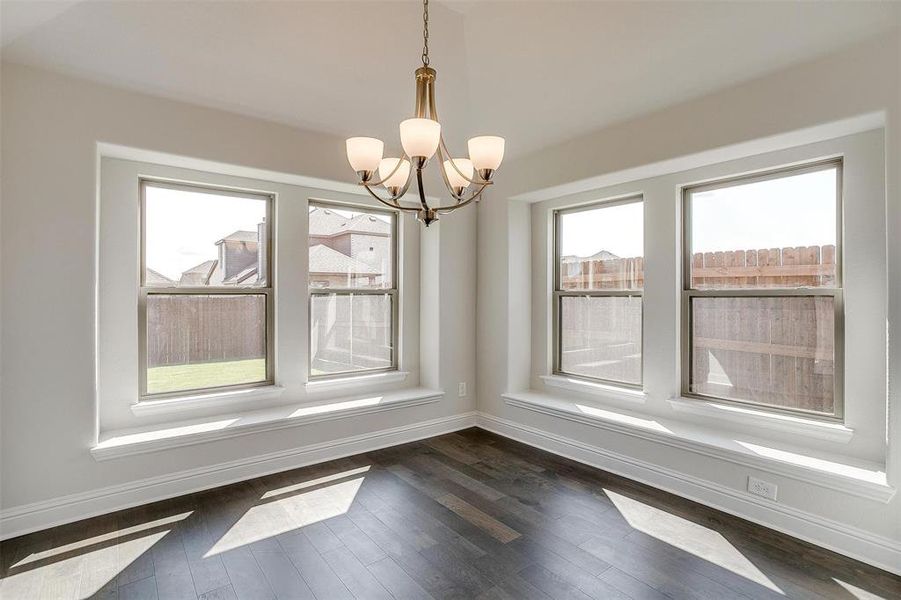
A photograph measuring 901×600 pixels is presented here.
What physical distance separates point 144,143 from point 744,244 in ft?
13.1

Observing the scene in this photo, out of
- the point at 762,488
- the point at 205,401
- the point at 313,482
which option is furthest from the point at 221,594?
the point at 762,488

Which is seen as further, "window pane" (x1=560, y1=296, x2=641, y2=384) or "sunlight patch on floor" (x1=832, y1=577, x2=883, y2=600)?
"window pane" (x1=560, y1=296, x2=641, y2=384)

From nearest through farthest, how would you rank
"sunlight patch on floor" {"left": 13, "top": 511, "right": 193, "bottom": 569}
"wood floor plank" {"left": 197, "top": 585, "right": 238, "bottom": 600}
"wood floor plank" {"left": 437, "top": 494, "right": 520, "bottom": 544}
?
1. "wood floor plank" {"left": 197, "top": 585, "right": 238, "bottom": 600}
2. "sunlight patch on floor" {"left": 13, "top": 511, "right": 193, "bottom": 569}
3. "wood floor plank" {"left": 437, "top": 494, "right": 520, "bottom": 544}

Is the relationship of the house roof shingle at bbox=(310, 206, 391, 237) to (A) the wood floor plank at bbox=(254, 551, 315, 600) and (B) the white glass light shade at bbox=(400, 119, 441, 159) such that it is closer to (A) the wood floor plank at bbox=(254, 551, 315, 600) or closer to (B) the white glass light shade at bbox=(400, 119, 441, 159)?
(B) the white glass light shade at bbox=(400, 119, 441, 159)

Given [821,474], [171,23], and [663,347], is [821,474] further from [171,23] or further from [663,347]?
[171,23]

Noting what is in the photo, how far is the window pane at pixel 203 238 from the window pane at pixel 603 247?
269 centimetres

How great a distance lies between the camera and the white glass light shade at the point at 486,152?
2084mm

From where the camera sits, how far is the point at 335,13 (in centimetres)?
290

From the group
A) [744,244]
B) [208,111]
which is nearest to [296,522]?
[208,111]

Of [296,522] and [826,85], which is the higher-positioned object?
[826,85]

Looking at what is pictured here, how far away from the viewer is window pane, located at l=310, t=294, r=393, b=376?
13.4ft

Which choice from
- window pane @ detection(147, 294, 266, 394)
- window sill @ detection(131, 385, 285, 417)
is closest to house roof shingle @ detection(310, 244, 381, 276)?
window pane @ detection(147, 294, 266, 394)

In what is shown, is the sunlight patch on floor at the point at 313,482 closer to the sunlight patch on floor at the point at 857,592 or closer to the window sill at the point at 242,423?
the window sill at the point at 242,423

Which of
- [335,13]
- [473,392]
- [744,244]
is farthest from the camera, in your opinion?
[473,392]
